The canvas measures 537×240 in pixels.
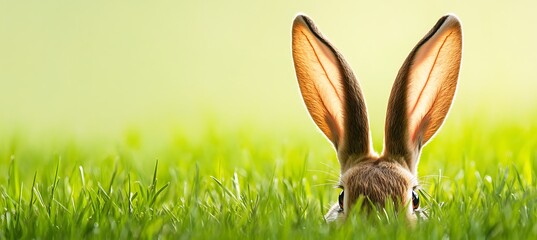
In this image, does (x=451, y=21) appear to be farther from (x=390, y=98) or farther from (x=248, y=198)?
(x=248, y=198)

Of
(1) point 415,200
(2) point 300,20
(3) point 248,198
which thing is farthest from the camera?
(2) point 300,20

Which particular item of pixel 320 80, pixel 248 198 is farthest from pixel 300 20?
pixel 248 198

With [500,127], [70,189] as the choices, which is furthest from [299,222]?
[500,127]

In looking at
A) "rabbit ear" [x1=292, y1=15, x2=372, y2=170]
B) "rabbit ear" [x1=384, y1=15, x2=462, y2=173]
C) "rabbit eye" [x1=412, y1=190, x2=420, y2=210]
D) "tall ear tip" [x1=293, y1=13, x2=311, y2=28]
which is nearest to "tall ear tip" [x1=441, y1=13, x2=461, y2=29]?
"rabbit ear" [x1=384, y1=15, x2=462, y2=173]

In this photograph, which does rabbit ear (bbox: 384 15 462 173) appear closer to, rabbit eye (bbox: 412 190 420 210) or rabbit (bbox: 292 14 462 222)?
rabbit (bbox: 292 14 462 222)

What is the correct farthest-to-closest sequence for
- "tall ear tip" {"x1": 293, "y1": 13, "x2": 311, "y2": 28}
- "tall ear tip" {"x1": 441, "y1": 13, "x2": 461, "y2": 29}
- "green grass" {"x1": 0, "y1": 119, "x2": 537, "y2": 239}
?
"tall ear tip" {"x1": 293, "y1": 13, "x2": 311, "y2": 28}, "tall ear tip" {"x1": 441, "y1": 13, "x2": 461, "y2": 29}, "green grass" {"x1": 0, "y1": 119, "x2": 537, "y2": 239}

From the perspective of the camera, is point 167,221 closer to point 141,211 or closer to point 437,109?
point 141,211
